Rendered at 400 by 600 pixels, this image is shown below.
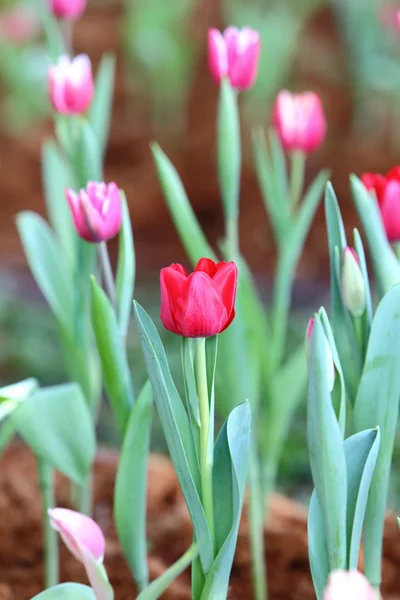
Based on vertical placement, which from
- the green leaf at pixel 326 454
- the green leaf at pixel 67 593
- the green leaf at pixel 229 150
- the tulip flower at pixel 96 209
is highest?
the green leaf at pixel 229 150

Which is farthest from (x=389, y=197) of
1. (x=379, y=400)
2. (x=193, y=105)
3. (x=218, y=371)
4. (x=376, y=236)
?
(x=193, y=105)

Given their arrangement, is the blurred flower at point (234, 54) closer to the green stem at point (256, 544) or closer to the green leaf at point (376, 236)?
the green leaf at point (376, 236)

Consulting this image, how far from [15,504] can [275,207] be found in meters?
0.42

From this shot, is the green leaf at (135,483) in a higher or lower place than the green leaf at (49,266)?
lower

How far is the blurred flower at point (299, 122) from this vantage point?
781mm

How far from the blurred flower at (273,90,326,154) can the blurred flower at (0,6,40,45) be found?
1344 mm

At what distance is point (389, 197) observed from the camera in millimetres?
586

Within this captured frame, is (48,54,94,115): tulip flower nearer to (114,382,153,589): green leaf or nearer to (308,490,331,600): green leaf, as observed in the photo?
(114,382,153,589): green leaf

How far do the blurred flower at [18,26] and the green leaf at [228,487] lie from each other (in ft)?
5.46

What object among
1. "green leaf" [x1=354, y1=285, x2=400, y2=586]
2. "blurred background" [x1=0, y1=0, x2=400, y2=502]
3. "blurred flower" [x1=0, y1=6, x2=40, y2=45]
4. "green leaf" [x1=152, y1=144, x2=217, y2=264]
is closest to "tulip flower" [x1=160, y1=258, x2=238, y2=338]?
"green leaf" [x1=354, y1=285, x2=400, y2=586]

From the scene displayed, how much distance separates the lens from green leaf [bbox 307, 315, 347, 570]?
0.46 metres

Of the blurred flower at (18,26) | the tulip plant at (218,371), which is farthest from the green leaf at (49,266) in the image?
the blurred flower at (18,26)

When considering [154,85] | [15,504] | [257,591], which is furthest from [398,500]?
[154,85]

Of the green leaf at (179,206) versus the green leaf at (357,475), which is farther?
the green leaf at (179,206)
